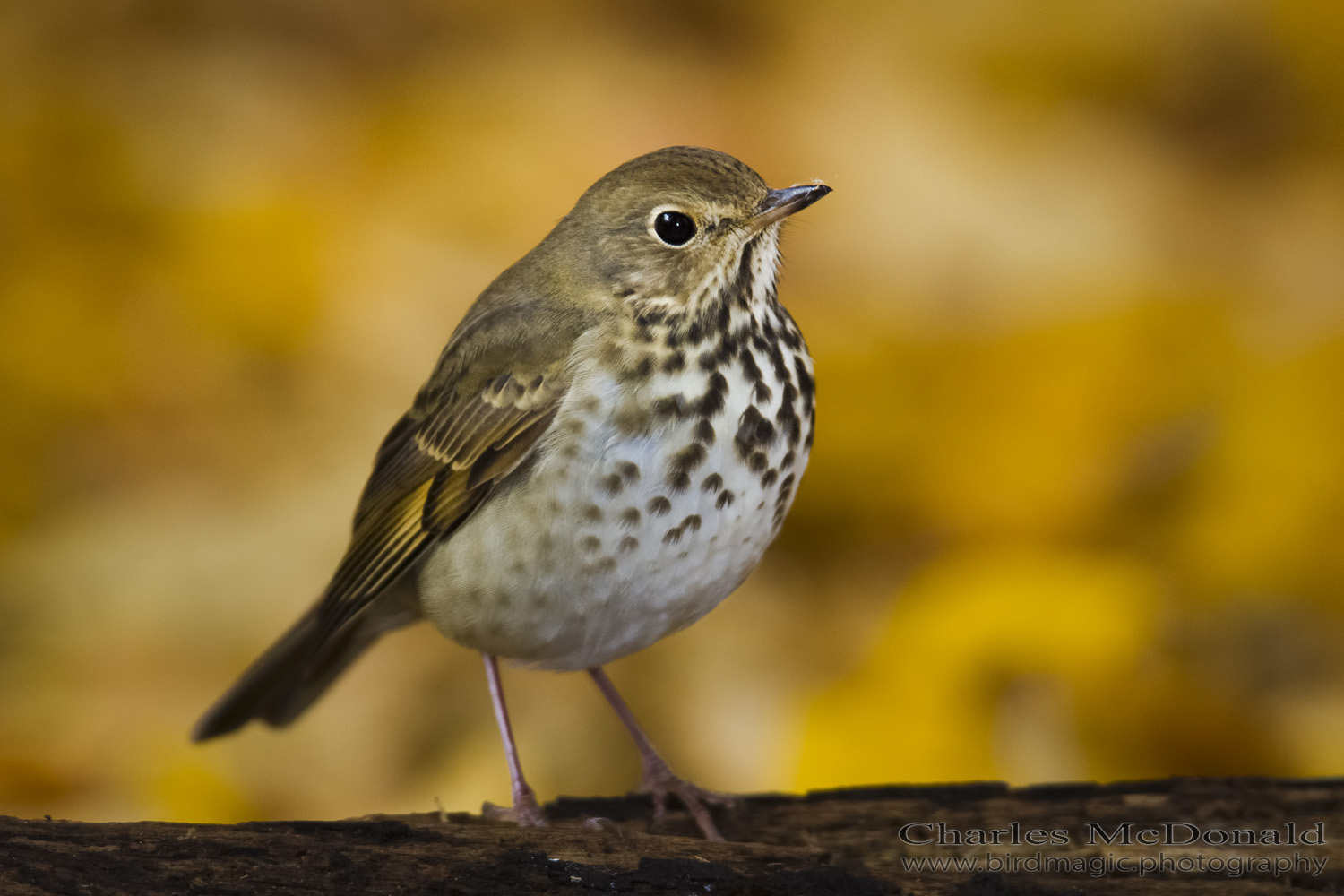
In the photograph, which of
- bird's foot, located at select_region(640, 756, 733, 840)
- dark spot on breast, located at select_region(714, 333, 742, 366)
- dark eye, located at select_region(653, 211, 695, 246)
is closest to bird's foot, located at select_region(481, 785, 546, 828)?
bird's foot, located at select_region(640, 756, 733, 840)

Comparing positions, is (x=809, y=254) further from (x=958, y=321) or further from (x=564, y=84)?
(x=564, y=84)

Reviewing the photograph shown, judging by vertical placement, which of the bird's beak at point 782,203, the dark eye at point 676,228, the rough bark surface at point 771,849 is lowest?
the rough bark surface at point 771,849

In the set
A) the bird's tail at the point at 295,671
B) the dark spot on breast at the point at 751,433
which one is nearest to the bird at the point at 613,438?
the dark spot on breast at the point at 751,433

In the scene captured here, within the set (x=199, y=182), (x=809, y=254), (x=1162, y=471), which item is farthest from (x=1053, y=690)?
(x=199, y=182)

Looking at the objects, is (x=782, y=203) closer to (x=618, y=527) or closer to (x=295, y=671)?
(x=618, y=527)

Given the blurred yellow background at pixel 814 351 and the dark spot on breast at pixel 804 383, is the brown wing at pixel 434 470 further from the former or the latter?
the blurred yellow background at pixel 814 351

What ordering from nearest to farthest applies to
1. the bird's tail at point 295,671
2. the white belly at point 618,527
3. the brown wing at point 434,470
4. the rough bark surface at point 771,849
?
the rough bark surface at point 771,849 → the white belly at point 618,527 → the brown wing at point 434,470 → the bird's tail at point 295,671

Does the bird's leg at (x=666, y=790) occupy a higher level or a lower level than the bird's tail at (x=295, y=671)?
lower
